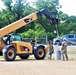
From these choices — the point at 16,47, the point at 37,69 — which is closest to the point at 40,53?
the point at 16,47

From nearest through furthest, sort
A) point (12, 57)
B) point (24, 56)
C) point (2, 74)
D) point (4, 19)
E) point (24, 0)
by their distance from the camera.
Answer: point (2, 74) → point (12, 57) → point (24, 56) → point (4, 19) → point (24, 0)

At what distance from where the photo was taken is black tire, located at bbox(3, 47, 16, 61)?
999 inches

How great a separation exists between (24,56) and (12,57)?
3.23 m

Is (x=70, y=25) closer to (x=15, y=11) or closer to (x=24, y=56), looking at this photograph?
(x=15, y=11)

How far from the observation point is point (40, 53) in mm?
28328

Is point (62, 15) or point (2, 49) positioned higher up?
point (62, 15)

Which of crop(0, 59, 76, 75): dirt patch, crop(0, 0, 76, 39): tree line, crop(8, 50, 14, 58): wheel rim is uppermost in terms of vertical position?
crop(0, 0, 76, 39): tree line

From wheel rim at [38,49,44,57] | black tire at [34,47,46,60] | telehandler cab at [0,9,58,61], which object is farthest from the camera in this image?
wheel rim at [38,49,44,57]

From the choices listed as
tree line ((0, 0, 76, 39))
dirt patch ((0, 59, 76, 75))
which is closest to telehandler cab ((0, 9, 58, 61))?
dirt patch ((0, 59, 76, 75))

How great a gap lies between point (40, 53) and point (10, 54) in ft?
11.0

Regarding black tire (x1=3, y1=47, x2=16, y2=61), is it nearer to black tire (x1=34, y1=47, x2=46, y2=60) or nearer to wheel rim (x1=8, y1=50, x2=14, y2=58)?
wheel rim (x1=8, y1=50, x2=14, y2=58)

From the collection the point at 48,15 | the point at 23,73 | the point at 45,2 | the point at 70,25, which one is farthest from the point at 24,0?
the point at 23,73

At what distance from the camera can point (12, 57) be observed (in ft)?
84.3

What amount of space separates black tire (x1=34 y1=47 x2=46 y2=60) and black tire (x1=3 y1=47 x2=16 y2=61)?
8.09ft
